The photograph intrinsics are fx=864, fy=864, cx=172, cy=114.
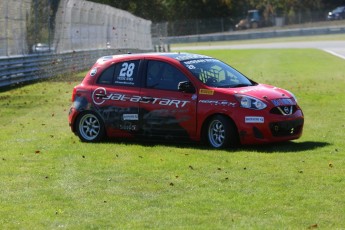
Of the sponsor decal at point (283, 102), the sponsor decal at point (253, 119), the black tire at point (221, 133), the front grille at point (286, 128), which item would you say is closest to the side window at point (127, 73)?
the black tire at point (221, 133)

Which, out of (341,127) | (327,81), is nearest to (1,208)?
(341,127)

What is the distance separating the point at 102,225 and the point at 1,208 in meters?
1.36

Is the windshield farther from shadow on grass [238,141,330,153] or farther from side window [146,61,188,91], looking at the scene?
shadow on grass [238,141,330,153]

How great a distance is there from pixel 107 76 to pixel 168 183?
4275 mm

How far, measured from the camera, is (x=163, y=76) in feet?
43.6

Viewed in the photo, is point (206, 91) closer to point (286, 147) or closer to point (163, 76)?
point (163, 76)

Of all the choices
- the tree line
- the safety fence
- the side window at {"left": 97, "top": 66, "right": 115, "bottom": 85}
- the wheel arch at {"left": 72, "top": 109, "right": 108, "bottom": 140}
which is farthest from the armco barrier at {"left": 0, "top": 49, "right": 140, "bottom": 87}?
the tree line

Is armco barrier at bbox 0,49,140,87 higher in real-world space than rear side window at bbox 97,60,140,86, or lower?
lower

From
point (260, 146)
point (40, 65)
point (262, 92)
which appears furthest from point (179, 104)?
point (40, 65)

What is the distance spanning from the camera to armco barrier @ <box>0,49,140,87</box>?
2575cm

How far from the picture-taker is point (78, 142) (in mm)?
13734

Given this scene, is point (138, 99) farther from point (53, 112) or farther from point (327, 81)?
point (327, 81)

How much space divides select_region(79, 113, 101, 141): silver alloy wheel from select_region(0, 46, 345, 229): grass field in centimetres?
26

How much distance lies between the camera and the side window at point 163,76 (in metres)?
13.1
